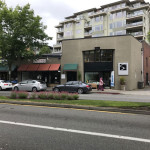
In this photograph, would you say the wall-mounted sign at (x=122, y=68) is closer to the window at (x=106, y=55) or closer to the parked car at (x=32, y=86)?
the window at (x=106, y=55)

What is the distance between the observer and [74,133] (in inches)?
176

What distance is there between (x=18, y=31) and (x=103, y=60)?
13099mm

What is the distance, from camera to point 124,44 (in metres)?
21.9

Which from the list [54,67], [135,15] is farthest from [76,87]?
[135,15]

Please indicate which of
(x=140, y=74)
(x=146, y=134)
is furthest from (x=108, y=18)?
(x=146, y=134)

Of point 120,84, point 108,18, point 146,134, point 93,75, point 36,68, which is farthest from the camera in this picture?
point 108,18

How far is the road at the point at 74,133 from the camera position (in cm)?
366

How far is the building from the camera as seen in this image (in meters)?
21.8

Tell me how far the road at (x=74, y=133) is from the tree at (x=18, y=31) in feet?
60.6

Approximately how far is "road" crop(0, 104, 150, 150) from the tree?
18456 mm

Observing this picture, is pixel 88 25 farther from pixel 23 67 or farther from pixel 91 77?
pixel 91 77

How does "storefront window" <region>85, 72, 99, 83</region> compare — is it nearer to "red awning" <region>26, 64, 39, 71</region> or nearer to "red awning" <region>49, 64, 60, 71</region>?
"red awning" <region>49, 64, 60, 71</region>

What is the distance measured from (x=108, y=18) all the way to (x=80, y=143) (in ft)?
163

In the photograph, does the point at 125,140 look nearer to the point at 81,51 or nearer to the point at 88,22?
the point at 81,51
